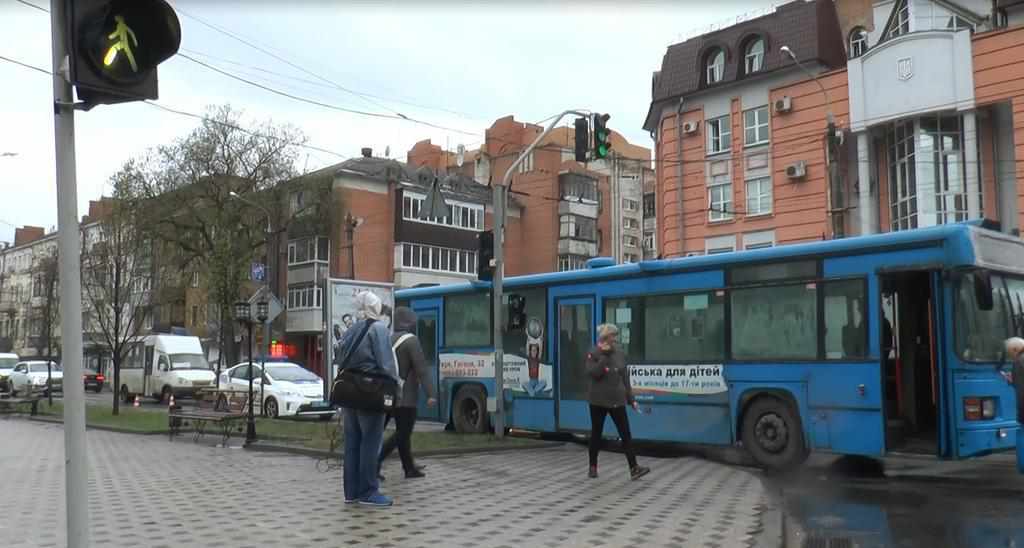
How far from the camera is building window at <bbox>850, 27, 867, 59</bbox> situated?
3597 centimetres

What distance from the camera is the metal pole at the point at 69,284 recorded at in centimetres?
394

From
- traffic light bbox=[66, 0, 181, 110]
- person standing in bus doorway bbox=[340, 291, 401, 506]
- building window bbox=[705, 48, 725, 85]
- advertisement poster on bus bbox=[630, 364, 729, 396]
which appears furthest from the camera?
building window bbox=[705, 48, 725, 85]

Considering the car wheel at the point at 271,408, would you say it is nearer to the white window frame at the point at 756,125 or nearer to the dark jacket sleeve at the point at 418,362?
the dark jacket sleeve at the point at 418,362

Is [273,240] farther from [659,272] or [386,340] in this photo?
[386,340]

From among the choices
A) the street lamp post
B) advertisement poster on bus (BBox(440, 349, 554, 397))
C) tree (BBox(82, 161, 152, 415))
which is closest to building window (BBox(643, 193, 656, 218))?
tree (BBox(82, 161, 152, 415))

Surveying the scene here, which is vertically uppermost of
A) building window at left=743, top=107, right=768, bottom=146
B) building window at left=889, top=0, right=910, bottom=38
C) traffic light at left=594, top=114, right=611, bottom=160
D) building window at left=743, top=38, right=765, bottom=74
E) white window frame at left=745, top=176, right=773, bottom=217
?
building window at left=743, top=38, right=765, bottom=74

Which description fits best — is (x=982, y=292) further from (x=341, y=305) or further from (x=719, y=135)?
(x=719, y=135)

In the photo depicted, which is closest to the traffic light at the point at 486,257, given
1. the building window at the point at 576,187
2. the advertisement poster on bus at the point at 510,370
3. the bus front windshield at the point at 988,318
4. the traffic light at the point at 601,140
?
the advertisement poster on bus at the point at 510,370

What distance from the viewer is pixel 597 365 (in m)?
11.1

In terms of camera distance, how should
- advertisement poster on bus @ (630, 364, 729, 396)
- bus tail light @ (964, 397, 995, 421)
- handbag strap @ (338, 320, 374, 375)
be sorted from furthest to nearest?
1. advertisement poster on bus @ (630, 364, 729, 396)
2. bus tail light @ (964, 397, 995, 421)
3. handbag strap @ (338, 320, 374, 375)

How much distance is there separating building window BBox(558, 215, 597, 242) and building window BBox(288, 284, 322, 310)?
19752 mm

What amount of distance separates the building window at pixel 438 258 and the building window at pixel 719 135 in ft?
91.2

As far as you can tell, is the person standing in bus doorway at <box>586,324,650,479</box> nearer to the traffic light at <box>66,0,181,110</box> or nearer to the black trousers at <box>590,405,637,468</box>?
the black trousers at <box>590,405,637,468</box>

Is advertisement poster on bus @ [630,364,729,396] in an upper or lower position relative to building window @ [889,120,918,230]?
lower
